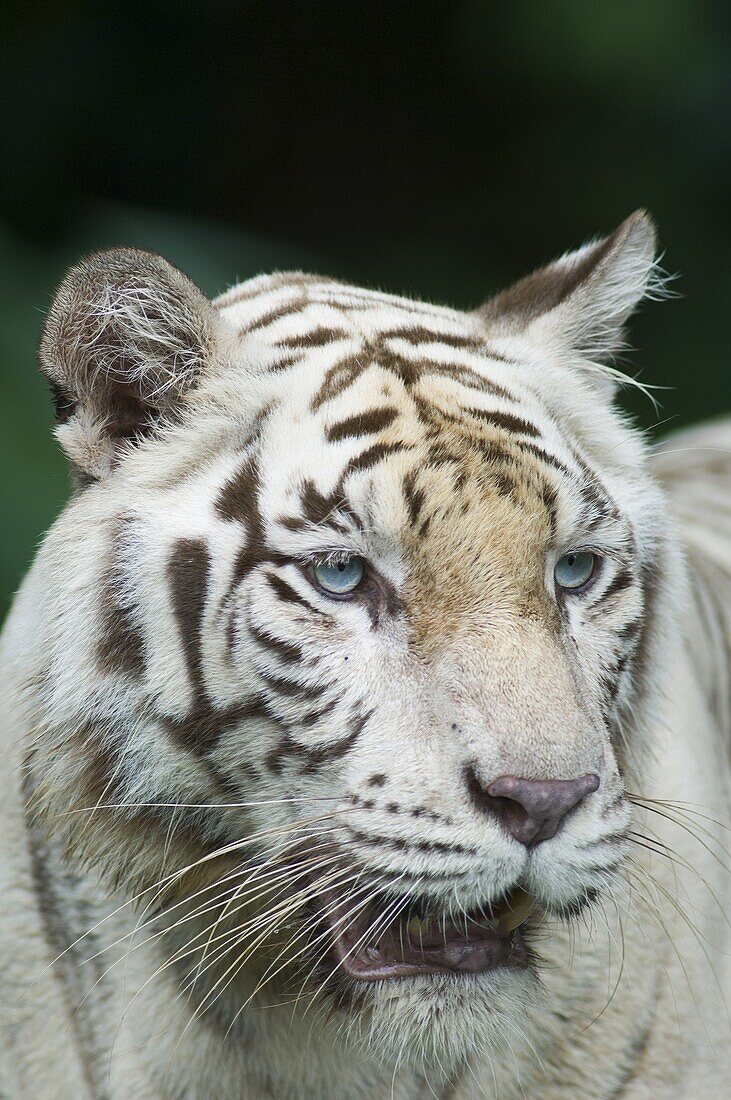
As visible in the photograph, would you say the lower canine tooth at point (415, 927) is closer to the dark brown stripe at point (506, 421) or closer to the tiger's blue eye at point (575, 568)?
the tiger's blue eye at point (575, 568)

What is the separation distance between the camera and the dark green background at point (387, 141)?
5180mm

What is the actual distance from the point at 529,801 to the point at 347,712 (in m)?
0.24

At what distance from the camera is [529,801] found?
51.4 inches

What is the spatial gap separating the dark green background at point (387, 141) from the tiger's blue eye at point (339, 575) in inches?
117

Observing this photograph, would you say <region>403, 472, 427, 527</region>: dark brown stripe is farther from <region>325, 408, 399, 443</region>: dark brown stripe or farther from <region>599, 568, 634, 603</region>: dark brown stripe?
<region>599, 568, 634, 603</region>: dark brown stripe

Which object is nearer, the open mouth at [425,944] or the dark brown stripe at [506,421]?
the open mouth at [425,944]

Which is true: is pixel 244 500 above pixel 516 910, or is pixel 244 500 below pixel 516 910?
above

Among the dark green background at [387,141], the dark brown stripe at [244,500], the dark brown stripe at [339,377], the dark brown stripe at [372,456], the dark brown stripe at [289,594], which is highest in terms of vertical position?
the dark green background at [387,141]

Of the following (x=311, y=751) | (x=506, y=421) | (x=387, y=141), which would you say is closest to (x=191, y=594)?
(x=311, y=751)

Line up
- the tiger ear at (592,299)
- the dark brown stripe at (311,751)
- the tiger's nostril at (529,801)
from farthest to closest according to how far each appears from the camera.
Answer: the tiger ear at (592,299) < the dark brown stripe at (311,751) < the tiger's nostril at (529,801)

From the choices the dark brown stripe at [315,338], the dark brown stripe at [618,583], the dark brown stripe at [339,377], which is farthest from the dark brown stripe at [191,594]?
the dark brown stripe at [618,583]

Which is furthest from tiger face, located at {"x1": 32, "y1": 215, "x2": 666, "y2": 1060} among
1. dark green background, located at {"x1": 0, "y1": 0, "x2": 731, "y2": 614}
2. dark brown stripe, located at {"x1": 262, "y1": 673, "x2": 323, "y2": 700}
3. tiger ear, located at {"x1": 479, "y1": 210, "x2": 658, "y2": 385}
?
dark green background, located at {"x1": 0, "y1": 0, "x2": 731, "y2": 614}

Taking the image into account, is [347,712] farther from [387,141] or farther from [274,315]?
[387,141]

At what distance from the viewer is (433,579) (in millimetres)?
1441
